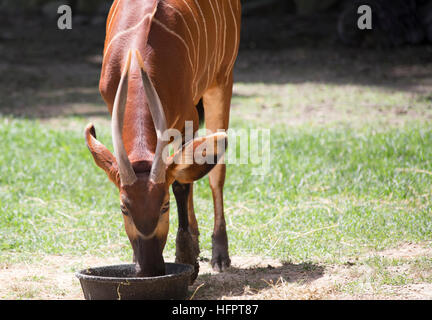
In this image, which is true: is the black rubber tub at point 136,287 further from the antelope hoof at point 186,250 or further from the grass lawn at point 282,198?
the antelope hoof at point 186,250

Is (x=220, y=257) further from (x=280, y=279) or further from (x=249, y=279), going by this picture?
(x=280, y=279)

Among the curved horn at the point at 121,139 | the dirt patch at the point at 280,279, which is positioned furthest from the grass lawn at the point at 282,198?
the curved horn at the point at 121,139

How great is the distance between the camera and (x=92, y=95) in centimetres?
1120

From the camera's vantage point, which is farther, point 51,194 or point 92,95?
point 92,95

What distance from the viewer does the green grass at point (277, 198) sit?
5.05 metres

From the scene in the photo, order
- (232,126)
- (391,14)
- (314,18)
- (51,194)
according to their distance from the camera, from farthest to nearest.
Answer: (314,18), (391,14), (232,126), (51,194)

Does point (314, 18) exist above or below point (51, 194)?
above

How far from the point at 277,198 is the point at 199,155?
2.57 metres

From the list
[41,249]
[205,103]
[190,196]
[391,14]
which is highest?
[391,14]

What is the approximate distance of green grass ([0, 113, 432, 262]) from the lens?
5.05 metres

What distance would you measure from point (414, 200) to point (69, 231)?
264cm

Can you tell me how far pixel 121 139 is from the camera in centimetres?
345
